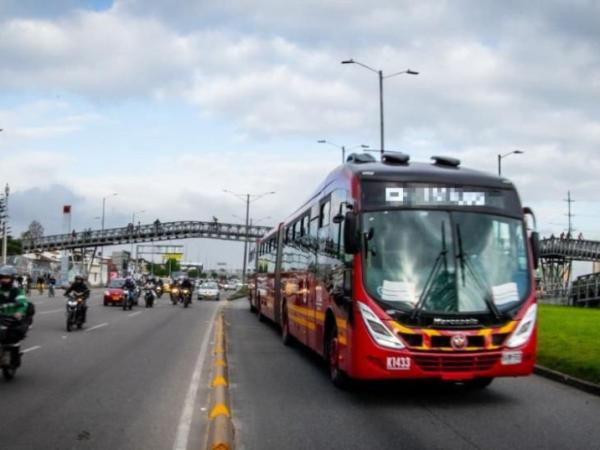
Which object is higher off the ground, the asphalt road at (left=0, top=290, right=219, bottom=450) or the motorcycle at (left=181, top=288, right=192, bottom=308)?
the motorcycle at (left=181, top=288, right=192, bottom=308)

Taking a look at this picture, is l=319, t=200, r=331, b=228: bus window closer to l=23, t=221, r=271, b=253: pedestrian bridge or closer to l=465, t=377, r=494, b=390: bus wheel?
l=465, t=377, r=494, b=390: bus wheel

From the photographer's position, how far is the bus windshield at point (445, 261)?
969 cm

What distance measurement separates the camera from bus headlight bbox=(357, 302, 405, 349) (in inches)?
373

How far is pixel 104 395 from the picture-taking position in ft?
34.1

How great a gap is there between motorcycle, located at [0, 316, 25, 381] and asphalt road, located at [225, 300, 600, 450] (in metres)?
3.22

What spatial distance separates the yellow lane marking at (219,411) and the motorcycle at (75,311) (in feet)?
44.3

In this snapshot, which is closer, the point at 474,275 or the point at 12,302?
the point at 474,275

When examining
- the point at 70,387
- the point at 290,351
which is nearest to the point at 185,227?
the point at 290,351

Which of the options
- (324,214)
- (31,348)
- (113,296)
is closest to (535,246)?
(324,214)

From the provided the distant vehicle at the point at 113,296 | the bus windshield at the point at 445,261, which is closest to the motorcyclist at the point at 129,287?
the distant vehicle at the point at 113,296

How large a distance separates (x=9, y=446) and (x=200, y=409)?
101 inches

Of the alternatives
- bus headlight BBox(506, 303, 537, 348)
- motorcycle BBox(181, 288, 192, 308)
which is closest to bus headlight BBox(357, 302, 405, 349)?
bus headlight BBox(506, 303, 537, 348)

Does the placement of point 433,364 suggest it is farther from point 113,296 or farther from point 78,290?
point 113,296

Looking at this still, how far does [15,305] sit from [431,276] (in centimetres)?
610
